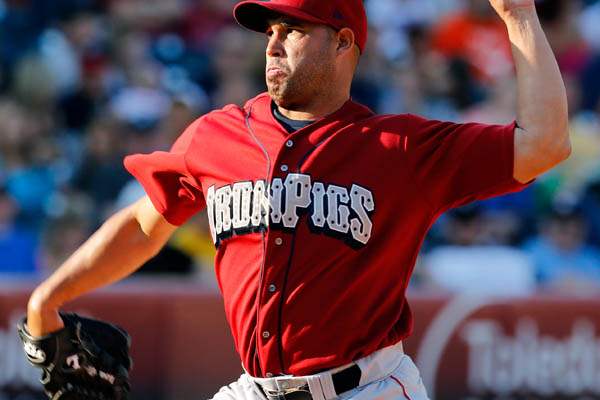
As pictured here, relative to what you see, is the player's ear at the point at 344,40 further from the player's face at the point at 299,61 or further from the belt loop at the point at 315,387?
the belt loop at the point at 315,387

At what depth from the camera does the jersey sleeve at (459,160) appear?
366 cm

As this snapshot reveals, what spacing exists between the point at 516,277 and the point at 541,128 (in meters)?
4.85

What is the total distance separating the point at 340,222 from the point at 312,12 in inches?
26.2

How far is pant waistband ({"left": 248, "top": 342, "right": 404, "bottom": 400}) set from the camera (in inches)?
148

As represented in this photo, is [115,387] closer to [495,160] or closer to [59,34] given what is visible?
[495,160]

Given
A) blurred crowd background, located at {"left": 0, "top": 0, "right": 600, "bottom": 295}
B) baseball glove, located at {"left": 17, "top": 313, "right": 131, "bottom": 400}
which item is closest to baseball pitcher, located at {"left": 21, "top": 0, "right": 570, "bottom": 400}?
baseball glove, located at {"left": 17, "top": 313, "right": 131, "bottom": 400}

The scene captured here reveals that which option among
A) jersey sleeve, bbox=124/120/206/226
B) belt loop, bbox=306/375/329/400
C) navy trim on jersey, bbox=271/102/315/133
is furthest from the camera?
jersey sleeve, bbox=124/120/206/226

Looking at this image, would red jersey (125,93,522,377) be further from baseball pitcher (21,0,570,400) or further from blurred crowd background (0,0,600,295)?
blurred crowd background (0,0,600,295)

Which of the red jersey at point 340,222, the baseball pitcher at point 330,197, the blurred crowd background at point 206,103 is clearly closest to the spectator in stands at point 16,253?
the blurred crowd background at point 206,103

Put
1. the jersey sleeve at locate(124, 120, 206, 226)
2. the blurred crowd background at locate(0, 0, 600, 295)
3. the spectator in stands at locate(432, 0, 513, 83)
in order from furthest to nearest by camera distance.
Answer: the spectator in stands at locate(432, 0, 513, 83)
the blurred crowd background at locate(0, 0, 600, 295)
the jersey sleeve at locate(124, 120, 206, 226)

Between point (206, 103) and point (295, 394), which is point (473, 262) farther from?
point (295, 394)

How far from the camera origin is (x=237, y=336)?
12.9 feet

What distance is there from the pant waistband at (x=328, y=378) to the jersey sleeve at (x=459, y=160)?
50 cm

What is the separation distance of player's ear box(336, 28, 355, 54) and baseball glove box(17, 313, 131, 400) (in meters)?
1.32
